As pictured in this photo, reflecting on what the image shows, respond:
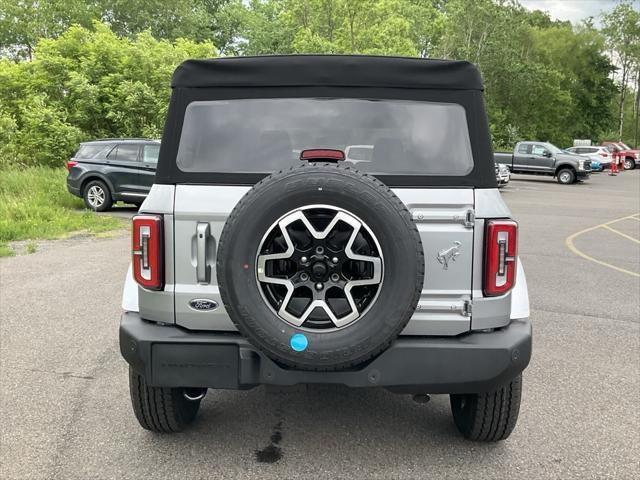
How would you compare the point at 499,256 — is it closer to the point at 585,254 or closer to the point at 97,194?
the point at 585,254

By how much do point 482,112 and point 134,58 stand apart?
22.8 meters

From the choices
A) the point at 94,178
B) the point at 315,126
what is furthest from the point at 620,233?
the point at 94,178

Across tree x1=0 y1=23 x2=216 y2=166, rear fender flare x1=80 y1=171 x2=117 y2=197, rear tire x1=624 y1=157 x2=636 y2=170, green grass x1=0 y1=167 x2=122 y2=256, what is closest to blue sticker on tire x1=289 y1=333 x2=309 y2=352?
green grass x1=0 y1=167 x2=122 y2=256

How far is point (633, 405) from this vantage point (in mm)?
4086

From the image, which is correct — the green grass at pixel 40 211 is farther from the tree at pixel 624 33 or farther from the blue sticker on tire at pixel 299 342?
the tree at pixel 624 33

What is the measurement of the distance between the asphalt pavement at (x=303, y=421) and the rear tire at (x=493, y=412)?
3.9 inches

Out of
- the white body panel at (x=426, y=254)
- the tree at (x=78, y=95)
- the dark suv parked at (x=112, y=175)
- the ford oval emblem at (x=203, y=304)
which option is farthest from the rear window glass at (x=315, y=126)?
the tree at (x=78, y=95)

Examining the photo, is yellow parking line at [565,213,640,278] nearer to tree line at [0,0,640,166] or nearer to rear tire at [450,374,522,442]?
rear tire at [450,374,522,442]

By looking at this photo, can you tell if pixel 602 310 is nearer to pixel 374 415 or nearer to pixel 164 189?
pixel 374 415

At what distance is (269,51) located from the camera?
5056 cm

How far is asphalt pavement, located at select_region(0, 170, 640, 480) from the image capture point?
3.17 m

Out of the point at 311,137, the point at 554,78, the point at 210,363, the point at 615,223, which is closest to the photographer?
the point at 210,363

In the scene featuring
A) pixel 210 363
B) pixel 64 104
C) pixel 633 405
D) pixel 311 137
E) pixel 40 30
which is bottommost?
pixel 633 405

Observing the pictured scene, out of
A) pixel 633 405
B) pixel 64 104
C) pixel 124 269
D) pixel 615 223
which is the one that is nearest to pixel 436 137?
pixel 633 405
